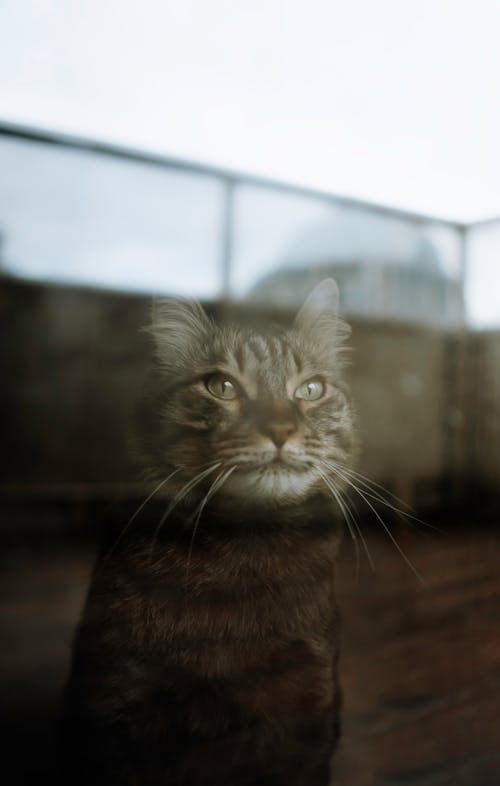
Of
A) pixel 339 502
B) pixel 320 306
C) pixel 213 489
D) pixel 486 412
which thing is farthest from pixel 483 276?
pixel 213 489

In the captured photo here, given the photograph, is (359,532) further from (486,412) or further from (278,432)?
(486,412)

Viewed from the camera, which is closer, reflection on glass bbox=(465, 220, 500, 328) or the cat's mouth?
the cat's mouth

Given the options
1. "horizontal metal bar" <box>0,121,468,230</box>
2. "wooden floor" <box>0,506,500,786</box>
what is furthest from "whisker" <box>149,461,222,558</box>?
"horizontal metal bar" <box>0,121,468,230</box>

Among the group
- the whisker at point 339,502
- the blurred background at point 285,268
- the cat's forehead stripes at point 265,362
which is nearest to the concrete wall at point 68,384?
the blurred background at point 285,268

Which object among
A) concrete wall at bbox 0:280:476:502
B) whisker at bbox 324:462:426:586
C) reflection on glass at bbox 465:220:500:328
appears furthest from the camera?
reflection on glass at bbox 465:220:500:328

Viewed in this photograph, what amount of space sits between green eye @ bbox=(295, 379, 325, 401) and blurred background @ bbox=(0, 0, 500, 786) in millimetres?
84

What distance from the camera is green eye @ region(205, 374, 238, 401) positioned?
706 mm

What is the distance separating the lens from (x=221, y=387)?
2.33 feet

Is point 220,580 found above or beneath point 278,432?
beneath

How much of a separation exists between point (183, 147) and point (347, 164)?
27 centimetres

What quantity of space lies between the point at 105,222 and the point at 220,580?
1.52ft

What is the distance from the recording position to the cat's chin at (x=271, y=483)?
70 cm

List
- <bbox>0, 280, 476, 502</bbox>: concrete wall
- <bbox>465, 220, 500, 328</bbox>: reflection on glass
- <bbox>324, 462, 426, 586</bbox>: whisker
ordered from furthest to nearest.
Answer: <bbox>465, 220, 500, 328</bbox>: reflection on glass, <bbox>324, 462, 426, 586</bbox>: whisker, <bbox>0, 280, 476, 502</bbox>: concrete wall

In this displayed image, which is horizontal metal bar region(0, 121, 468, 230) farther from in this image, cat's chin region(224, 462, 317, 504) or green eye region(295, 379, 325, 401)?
cat's chin region(224, 462, 317, 504)
